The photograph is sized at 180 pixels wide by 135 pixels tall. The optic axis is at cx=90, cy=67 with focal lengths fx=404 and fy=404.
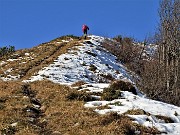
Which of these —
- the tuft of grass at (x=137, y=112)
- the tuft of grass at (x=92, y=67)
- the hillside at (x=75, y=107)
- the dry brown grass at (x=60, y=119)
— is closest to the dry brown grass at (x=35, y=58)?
the hillside at (x=75, y=107)

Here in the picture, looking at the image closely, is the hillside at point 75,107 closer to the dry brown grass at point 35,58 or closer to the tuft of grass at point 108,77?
the tuft of grass at point 108,77

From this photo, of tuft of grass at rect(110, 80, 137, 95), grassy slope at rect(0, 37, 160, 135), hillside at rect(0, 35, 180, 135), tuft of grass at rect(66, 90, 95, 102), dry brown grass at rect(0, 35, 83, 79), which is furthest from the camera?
dry brown grass at rect(0, 35, 83, 79)

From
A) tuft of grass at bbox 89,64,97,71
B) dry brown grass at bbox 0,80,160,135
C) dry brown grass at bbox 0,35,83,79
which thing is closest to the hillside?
dry brown grass at bbox 0,80,160,135

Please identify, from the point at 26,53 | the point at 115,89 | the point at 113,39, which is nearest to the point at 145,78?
the point at 115,89

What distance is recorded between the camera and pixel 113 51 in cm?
5428

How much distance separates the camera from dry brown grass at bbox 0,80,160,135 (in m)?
16.9

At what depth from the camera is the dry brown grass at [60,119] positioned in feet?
55.5

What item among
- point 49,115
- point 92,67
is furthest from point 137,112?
point 92,67

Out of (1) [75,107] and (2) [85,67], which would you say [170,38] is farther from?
(1) [75,107]

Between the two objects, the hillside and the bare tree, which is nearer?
the hillside

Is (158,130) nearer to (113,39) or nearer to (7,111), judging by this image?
(7,111)

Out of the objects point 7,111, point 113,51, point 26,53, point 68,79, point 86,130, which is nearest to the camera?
point 86,130

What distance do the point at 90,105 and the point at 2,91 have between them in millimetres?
8092

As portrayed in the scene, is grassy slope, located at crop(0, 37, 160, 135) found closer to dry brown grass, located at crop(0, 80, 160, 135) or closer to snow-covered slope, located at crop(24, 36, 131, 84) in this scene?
dry brown grass, located at crop(0, 80, 160, 135)
